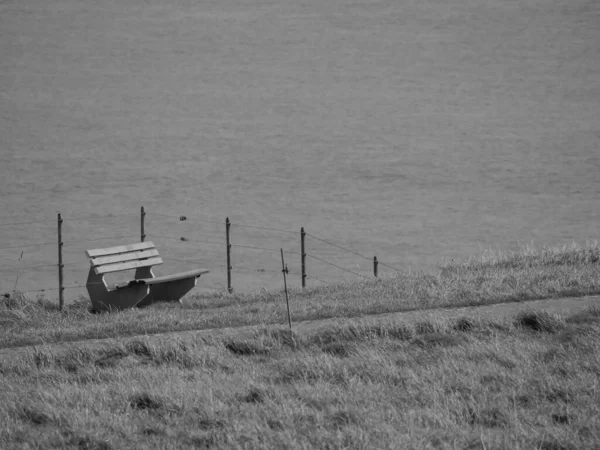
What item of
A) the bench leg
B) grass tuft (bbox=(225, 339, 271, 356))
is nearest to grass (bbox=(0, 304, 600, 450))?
grass tuft (bbox=(225, 339, 271, 356))

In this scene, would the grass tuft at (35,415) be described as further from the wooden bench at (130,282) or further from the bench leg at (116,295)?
the bench leg at (116,295)

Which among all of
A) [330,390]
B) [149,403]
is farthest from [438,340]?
[149,403]

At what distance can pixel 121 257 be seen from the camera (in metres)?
12.1

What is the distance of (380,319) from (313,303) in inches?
64.0

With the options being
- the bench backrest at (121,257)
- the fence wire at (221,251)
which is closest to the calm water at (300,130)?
the fence wire at (221,251)

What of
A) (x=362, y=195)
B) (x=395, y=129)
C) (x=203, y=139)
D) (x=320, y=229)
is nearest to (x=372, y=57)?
(x=395, y=129)

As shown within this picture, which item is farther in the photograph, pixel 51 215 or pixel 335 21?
pixel 335 21

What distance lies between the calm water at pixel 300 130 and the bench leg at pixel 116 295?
335 inches

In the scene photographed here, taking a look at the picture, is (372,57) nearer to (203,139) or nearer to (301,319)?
(203,139)

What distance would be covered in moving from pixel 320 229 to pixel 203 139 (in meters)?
24.8

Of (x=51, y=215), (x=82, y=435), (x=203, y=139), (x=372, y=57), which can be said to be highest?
(x=372, y=57)

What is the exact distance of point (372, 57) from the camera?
8056cm

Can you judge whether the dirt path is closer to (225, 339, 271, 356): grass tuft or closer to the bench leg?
(225, 339, 271, 356): grass tuft

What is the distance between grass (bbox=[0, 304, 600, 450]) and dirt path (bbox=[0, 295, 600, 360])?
0.68 feet
